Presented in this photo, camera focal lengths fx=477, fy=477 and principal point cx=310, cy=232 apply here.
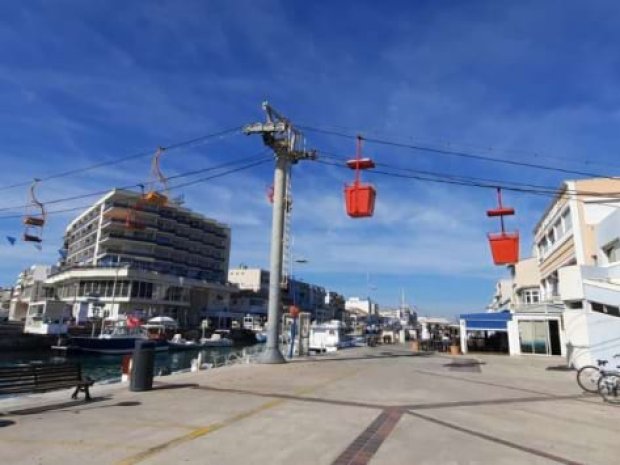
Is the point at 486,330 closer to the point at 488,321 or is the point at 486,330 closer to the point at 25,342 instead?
the point at 488,321

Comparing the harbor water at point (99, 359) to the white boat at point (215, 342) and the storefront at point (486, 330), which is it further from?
the storefront at point (486, 330)

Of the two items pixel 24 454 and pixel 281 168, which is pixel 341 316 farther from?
pixel 24 454

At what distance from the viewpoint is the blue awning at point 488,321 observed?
35.5m

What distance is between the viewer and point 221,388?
1420cm

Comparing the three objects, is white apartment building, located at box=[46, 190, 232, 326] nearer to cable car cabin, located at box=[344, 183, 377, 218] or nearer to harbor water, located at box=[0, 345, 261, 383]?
harbor water, located at box=[0, 345, 261, 383]

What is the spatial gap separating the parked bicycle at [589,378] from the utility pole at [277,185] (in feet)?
42.5

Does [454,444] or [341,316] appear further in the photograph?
[341,316]

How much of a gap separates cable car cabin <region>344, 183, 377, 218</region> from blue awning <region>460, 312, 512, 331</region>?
23444 millimetres

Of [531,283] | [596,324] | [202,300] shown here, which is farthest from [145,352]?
[202,300]

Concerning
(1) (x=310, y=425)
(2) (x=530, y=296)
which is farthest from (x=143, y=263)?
(1) (x=310, y=425)

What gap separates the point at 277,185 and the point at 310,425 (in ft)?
56.5

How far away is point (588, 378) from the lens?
1638cm

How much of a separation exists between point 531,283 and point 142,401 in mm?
50032

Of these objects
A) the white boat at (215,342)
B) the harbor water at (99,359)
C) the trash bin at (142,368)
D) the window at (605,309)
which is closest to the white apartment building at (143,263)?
the white boat at (215,342)
